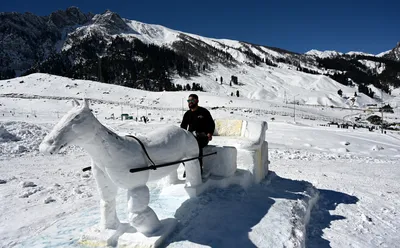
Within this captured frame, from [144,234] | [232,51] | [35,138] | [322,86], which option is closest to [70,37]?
[232,51]

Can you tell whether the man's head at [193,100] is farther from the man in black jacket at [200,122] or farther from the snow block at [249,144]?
the snow block at [249,144]

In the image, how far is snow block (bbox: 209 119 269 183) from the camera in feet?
20.3

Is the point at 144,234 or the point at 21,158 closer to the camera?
the point at 144,234

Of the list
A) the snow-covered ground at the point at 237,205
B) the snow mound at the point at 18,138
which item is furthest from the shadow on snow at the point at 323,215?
the snow mound at the point at 18,138

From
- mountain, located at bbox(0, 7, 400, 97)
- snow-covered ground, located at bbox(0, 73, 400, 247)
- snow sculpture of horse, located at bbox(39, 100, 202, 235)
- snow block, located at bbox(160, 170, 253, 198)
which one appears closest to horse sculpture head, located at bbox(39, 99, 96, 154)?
snow sculpture of horse, located at bbox(39, 100, 202, 235)

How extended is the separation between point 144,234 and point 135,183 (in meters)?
0.66

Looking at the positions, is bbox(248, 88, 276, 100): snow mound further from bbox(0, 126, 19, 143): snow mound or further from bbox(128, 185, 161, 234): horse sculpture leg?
bbox(128, 185, 161, 234): horse sculpture leg

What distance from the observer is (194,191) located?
5.19 m

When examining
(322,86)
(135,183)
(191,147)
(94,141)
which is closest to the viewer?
(94,141)

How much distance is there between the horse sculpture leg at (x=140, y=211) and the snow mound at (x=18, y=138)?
9538mm

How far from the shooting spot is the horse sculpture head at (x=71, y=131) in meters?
2.97

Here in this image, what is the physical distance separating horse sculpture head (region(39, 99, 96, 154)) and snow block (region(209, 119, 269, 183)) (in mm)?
3108

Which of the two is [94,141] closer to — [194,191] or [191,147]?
[191,147]

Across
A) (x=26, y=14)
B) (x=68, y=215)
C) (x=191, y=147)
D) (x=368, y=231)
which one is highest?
(x=26, y=14)
